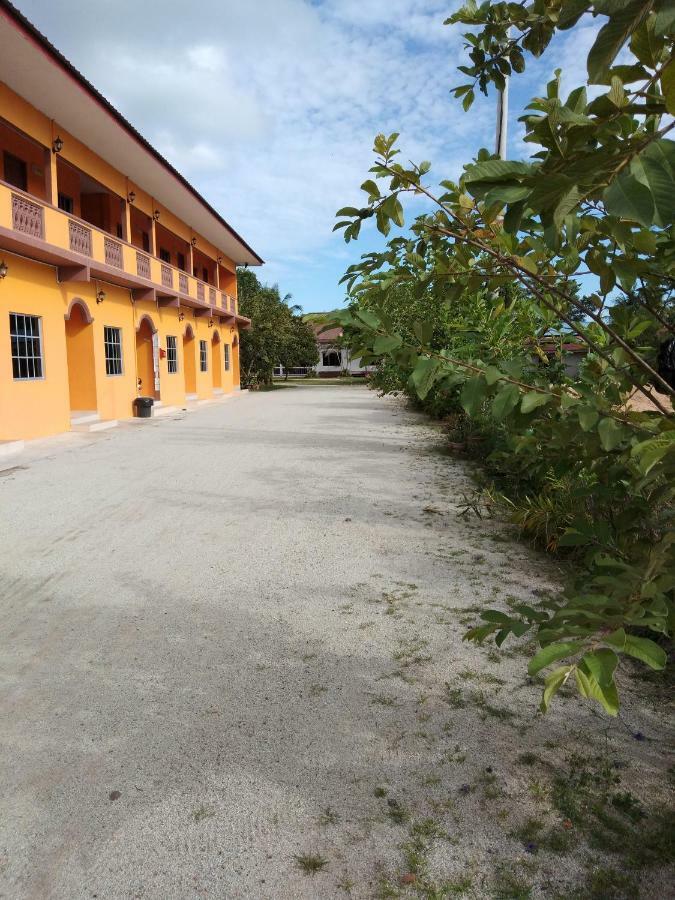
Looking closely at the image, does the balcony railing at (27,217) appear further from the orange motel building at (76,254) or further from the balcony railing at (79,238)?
the balcony railing at (79,238)

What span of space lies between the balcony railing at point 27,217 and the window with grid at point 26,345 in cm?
153

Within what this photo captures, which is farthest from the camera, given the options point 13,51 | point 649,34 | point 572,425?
point 13,51

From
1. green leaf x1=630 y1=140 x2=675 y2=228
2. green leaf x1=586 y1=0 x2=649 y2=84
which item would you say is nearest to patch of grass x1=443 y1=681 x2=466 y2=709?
green leaf x1=630 y1=140 x2=675 y2=228

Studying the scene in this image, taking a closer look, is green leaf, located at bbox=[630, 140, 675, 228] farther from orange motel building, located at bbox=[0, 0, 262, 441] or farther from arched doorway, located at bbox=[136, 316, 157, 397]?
arched doorway, located at bbox=[136, 316, 157, 397]

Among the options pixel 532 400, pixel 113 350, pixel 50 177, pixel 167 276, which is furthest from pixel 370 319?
pixel 167 276

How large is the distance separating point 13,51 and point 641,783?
1256cm

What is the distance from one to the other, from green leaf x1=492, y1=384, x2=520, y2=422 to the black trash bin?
15981 millimetres

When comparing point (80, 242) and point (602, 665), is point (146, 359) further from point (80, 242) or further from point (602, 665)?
point (602, 665)

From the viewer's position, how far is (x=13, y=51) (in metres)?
10.0

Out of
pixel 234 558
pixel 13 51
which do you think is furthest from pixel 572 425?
pixel 13 51

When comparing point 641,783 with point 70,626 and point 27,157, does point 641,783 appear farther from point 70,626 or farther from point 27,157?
point 27,157

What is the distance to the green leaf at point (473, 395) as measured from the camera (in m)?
1.61

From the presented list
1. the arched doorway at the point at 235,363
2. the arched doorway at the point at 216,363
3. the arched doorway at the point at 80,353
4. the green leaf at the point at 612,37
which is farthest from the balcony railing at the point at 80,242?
the green leaf at the point at 612,37

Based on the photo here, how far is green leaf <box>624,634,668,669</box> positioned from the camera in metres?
1.00
